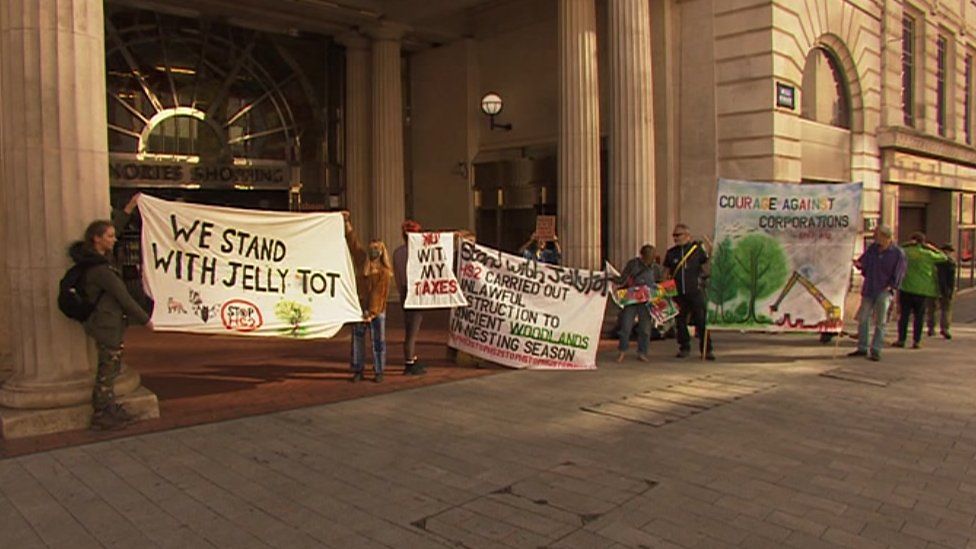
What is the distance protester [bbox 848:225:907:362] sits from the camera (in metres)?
10.0

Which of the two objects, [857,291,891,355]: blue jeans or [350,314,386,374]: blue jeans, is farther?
[857,291,891,355]: blue jeans

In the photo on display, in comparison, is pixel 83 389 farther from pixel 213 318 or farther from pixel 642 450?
pixel 642 450

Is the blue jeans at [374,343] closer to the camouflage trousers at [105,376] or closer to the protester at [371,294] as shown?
the protester at [371,294]

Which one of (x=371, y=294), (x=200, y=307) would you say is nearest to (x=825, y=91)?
(x=371, y=294)

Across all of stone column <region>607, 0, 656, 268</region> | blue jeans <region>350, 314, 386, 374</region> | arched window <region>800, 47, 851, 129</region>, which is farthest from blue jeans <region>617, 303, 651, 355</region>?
arched window <region>800, 47, 851, 129</region>

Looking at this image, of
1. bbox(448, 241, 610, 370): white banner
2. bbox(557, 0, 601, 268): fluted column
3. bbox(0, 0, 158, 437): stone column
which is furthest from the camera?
bbox(557, 0, 601, 268): fluted column

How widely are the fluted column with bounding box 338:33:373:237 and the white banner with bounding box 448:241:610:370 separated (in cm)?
965

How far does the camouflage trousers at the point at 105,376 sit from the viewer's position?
6281 millimetres

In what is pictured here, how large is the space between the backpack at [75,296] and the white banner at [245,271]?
532 millimetres

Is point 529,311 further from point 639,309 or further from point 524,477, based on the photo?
point 524,477

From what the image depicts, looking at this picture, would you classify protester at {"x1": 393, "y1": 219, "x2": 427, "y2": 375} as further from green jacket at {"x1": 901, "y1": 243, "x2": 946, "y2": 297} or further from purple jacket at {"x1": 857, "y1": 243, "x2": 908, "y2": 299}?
green jacket at {"x1": 901, "y1": 243, "x2": 946, "y2": 297}

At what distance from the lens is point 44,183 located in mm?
6191

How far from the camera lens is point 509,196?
17844mm

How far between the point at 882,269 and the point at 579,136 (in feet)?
17.0
